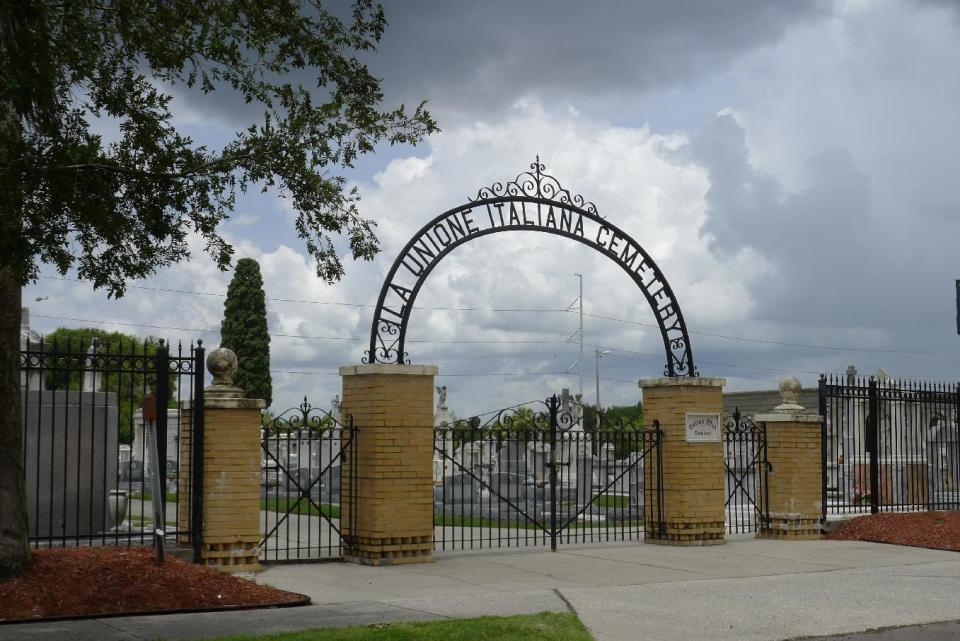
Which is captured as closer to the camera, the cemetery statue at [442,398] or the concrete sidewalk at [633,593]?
the concrete sidewalk at [633,593]

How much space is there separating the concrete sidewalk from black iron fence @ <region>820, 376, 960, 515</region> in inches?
136

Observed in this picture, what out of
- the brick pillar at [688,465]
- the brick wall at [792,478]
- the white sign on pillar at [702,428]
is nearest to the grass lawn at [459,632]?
the brick pillar at [688,465]

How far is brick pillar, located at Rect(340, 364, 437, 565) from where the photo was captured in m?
12.5

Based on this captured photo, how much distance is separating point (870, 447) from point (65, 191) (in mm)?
13895

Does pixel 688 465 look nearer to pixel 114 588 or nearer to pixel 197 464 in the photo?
pixel 197 464

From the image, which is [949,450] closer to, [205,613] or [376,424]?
[376,424]

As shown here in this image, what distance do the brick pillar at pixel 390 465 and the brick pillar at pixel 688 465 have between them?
3.83 metres

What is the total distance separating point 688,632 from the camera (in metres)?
8.39

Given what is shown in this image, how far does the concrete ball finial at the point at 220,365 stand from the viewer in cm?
1191

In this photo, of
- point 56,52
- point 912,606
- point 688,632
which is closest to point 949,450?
point 912,606

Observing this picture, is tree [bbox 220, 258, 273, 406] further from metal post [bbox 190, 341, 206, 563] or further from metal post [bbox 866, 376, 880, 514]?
metal post [bbox 190, 341, 206, 563]

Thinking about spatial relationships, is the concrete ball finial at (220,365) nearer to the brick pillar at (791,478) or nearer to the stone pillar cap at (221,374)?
→ the stone pillar cap at (221,374)

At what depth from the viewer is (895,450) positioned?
20.2m

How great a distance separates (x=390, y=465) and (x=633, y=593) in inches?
135
